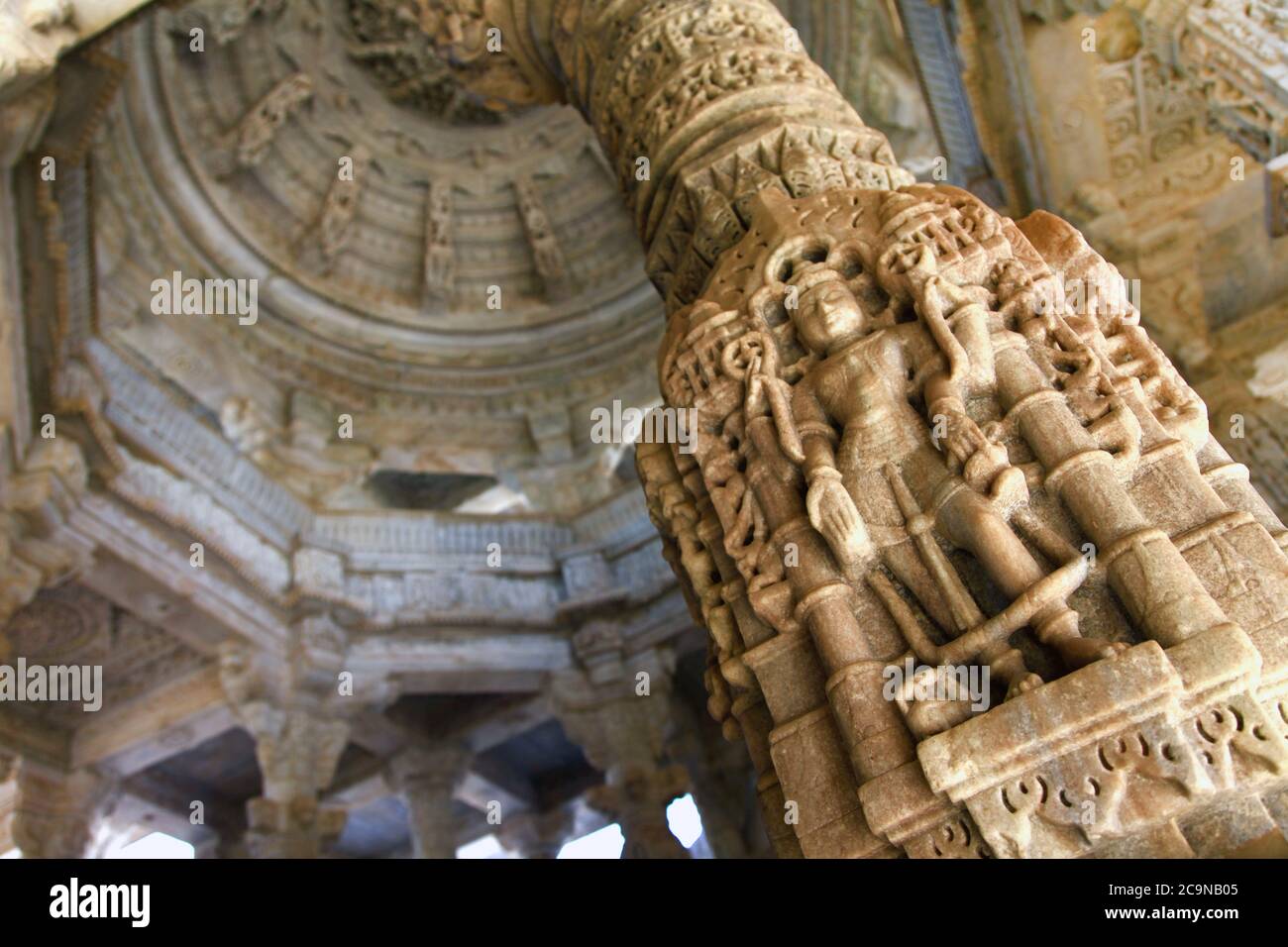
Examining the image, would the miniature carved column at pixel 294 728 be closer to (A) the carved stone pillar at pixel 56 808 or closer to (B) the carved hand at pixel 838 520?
(A) the carved stone pillar at pixel 56 808

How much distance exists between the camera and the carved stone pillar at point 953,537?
2035mm

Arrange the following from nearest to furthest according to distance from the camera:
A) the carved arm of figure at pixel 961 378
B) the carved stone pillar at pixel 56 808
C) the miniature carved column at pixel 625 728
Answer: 1. the carved arm of figure at pixel 961 378
2. the miniature carved column at pixel 625 728
3. the carved stone pillar at pixel 56 808

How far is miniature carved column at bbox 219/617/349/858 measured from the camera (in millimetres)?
7352

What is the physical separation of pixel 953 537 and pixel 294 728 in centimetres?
653

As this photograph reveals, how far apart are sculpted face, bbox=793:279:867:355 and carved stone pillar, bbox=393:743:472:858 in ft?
23.1

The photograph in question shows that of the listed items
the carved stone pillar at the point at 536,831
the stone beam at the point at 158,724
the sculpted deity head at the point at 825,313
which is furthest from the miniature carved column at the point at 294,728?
the sculpted deity head at the point at 825,313

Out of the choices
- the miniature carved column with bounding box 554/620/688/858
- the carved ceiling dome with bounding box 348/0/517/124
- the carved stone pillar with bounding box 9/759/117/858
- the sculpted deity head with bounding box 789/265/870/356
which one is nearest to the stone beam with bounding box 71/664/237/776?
the carved stone pillar with bounding box 9/759/117/858

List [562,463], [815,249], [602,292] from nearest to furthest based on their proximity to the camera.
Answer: [815,249], [562,463], [602,292]

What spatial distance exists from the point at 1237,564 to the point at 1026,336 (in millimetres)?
866

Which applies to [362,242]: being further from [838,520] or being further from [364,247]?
[838,520]

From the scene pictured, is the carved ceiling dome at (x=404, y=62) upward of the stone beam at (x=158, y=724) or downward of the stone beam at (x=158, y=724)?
upward

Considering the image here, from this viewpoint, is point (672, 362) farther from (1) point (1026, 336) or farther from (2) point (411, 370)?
(2) point (411, 370)
